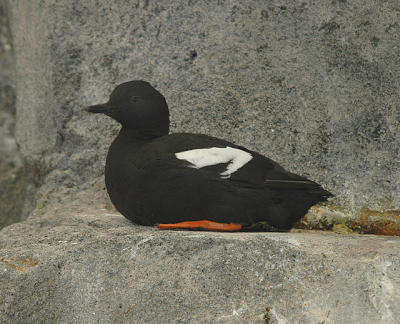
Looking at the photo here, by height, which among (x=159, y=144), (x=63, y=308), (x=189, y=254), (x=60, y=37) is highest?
(x=60, y=37)

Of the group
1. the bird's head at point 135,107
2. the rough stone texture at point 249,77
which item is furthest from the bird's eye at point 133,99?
the rough stone texture at point 249,77

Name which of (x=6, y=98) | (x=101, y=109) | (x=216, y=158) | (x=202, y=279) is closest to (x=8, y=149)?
(x=6, y=98)

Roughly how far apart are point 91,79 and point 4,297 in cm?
202

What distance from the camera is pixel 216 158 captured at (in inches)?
125

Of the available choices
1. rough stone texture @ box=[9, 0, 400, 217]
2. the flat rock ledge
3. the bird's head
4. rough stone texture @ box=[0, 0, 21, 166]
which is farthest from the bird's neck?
rough stone texture @ box=[0, 0, 21, 166]

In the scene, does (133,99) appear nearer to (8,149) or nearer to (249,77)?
(249,77)

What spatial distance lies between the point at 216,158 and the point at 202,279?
0.82m

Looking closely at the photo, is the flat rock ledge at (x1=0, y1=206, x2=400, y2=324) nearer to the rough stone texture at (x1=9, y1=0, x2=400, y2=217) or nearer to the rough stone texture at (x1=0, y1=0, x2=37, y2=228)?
the rough stone texture at (x1=9, y1=0, x2=400, y2=217)

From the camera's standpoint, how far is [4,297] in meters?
2.66

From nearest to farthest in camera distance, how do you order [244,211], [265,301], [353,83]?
[265,301], [244,211], [353,83]

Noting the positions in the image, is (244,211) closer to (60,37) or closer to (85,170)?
(85,170)

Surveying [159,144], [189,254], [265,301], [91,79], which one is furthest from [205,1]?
[265,301]

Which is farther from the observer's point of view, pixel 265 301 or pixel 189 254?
pixel 189 254

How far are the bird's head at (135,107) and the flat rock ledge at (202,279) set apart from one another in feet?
2.67
